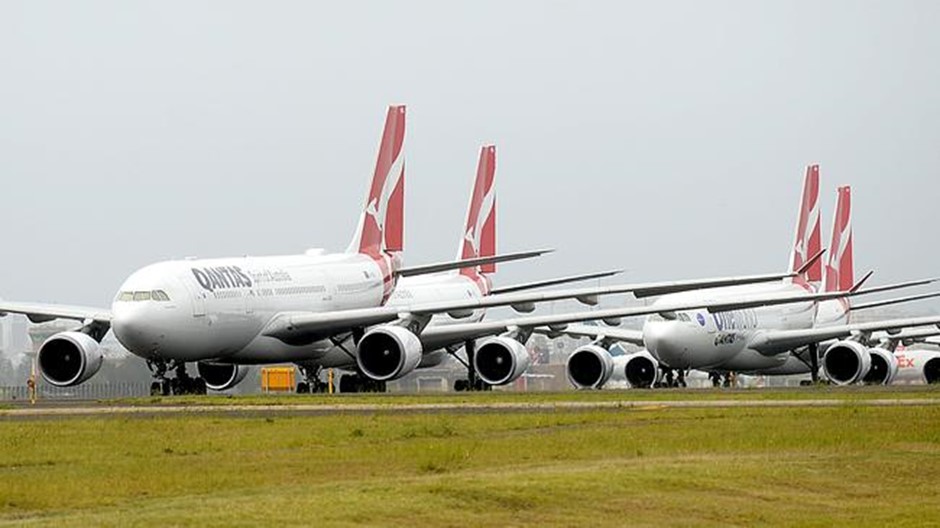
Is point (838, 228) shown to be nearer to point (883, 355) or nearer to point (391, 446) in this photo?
point (883, 355)

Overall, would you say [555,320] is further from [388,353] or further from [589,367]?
[589,367]

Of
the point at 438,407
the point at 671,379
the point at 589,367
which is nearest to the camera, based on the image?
the point at 438,407

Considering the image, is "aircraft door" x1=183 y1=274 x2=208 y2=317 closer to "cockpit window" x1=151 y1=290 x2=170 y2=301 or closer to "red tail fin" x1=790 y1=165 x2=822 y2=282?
"cockpit window" x1=151 y1=290 x2=170 y2=301

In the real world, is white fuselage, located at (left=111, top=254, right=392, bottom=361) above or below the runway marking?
above

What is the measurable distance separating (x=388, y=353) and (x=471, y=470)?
31.9 m

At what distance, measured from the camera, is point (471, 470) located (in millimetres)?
26141

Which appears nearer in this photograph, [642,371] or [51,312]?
[51,312]

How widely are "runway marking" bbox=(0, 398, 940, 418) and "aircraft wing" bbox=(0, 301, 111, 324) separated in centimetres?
1277

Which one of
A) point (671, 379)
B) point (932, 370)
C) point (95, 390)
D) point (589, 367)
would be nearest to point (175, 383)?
point (589, 367)

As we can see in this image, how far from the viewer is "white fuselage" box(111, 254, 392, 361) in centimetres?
5412

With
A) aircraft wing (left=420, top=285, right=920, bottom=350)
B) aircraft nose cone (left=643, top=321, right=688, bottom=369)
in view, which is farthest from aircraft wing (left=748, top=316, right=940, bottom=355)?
aircraft wing (left=420, top=285, right=920, bottom=350)

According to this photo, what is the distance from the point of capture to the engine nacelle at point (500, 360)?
62.9 meters

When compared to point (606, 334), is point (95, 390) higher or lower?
lower

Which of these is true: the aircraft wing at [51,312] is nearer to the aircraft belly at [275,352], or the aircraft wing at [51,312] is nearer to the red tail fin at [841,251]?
the aircraft belly at [275,352]
